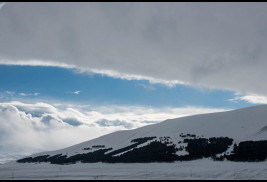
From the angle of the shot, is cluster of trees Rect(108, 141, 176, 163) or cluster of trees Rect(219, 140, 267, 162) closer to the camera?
cluster of trees Rect(219, 140, 267, 162)

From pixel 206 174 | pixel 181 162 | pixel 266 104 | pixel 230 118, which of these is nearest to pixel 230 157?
pixel 181 162

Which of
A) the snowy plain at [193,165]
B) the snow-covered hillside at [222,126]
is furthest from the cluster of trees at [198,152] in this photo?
the snow-covered hillside at [222,126]

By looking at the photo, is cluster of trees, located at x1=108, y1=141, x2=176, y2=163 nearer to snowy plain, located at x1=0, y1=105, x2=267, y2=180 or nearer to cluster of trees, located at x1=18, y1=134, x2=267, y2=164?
cluster of trees, located at x1=18, y1=134, x2=267, y2=164

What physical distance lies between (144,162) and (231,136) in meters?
22.7

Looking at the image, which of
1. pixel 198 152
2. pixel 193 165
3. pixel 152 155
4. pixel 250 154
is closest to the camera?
pixel 250 154

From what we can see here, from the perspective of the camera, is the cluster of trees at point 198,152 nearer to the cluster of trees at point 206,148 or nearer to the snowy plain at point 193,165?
the cluster of trees at point 206,148

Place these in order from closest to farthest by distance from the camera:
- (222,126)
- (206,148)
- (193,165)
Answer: (193,165)
(206,148)
(222,126)

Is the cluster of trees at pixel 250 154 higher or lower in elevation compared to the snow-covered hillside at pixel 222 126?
lower

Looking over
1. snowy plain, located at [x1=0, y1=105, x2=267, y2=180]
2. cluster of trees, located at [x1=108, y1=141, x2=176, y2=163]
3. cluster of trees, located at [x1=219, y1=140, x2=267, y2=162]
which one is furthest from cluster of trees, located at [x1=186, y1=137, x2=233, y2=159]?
cluster of trees, located at [x1=219, y1=140, x2=267, y2=162]

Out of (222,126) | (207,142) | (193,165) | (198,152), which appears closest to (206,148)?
(198,152)

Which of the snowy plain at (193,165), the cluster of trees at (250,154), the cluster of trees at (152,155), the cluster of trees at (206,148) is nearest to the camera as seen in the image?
the snowy plain at (193,165)

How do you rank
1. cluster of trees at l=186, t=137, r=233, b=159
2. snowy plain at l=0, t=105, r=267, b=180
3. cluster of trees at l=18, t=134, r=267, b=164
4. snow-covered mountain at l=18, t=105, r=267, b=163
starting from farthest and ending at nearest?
1. cluster of trees at l=186, t=137, r=233, b=159
2. snow-covered mountain at l=18, t=105, r=267, b=163
3. cluster of trees at l=18, t=134, r=267, b=164
4. snowy plain at l=0, t=105, r=267, b=180

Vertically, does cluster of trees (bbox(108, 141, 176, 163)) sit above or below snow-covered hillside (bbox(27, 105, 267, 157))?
below

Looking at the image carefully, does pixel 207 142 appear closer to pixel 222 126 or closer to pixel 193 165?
pixel 193 165
